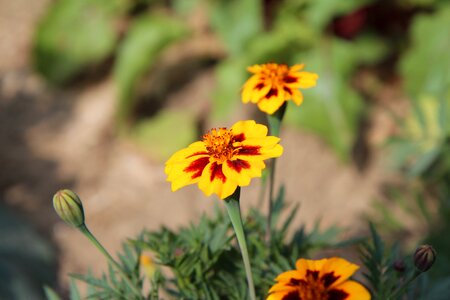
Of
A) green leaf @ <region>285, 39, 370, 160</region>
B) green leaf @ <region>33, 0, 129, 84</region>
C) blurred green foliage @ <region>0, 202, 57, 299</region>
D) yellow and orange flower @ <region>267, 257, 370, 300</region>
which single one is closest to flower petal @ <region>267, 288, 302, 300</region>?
yellow and orange flower @ <region>267, 257, 370, 300</region>

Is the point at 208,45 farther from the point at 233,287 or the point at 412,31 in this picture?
the point at 233,287

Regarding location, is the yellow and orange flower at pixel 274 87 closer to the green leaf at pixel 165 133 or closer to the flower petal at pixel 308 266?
the flower petal at pixel 308 266

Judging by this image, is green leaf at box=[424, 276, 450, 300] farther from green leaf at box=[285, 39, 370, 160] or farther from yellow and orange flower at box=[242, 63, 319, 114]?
green leaf at box=[285, 39, 370, 160]

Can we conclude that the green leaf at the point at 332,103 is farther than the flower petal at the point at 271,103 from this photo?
Yes

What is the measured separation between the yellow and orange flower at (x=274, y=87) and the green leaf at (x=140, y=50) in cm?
124

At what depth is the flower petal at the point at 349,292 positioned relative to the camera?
50 cm

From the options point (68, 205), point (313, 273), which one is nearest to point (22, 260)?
point (68, 205)

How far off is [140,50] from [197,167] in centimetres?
142

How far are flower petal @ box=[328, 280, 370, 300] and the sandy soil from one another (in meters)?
1.09

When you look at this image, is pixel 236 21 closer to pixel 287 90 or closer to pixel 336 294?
pixel 287 90

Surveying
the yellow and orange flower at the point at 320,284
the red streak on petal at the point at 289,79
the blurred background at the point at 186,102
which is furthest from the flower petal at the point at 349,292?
the blurred background at the point at 186,102

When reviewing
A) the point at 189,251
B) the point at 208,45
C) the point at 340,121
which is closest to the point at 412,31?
the point at 340,121

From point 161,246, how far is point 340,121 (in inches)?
46.3

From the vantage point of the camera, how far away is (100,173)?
1.82m
